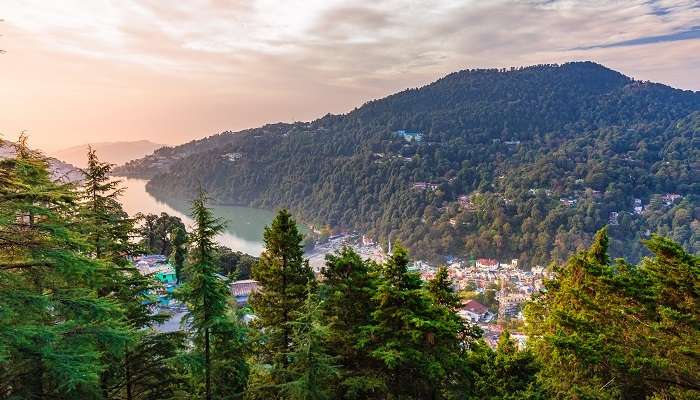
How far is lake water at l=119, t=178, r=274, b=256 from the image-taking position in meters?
49.6

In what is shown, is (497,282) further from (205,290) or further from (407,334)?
(205,290)

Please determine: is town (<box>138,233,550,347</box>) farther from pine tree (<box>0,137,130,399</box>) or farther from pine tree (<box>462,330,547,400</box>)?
pine tree (<box>0,137,130,399</box>)

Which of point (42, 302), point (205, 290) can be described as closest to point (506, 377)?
point (205, 290)

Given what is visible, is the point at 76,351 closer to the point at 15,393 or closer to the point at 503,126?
the point at 15,393

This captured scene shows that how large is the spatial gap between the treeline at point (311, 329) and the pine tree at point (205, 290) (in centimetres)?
2

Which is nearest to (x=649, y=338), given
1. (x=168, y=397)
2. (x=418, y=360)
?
(x=418, y=360)

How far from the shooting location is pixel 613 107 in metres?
105

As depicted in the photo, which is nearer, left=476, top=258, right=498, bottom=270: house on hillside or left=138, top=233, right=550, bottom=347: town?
left=138, top=233, right=550, bottom=347: town

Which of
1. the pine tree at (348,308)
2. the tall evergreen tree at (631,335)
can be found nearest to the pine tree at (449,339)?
the pine tree at (348,308)

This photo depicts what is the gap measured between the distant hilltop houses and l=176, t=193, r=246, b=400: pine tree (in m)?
81.8

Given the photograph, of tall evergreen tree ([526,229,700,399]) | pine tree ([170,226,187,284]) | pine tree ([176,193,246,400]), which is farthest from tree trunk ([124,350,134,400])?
tall evergreen tree ([526,229,700,399])

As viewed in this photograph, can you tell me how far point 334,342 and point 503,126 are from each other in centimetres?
9639

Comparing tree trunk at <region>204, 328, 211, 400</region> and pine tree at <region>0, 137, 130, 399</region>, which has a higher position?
pine tree at <region>0, 137, 130, 399</region>

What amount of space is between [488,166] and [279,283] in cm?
7033
